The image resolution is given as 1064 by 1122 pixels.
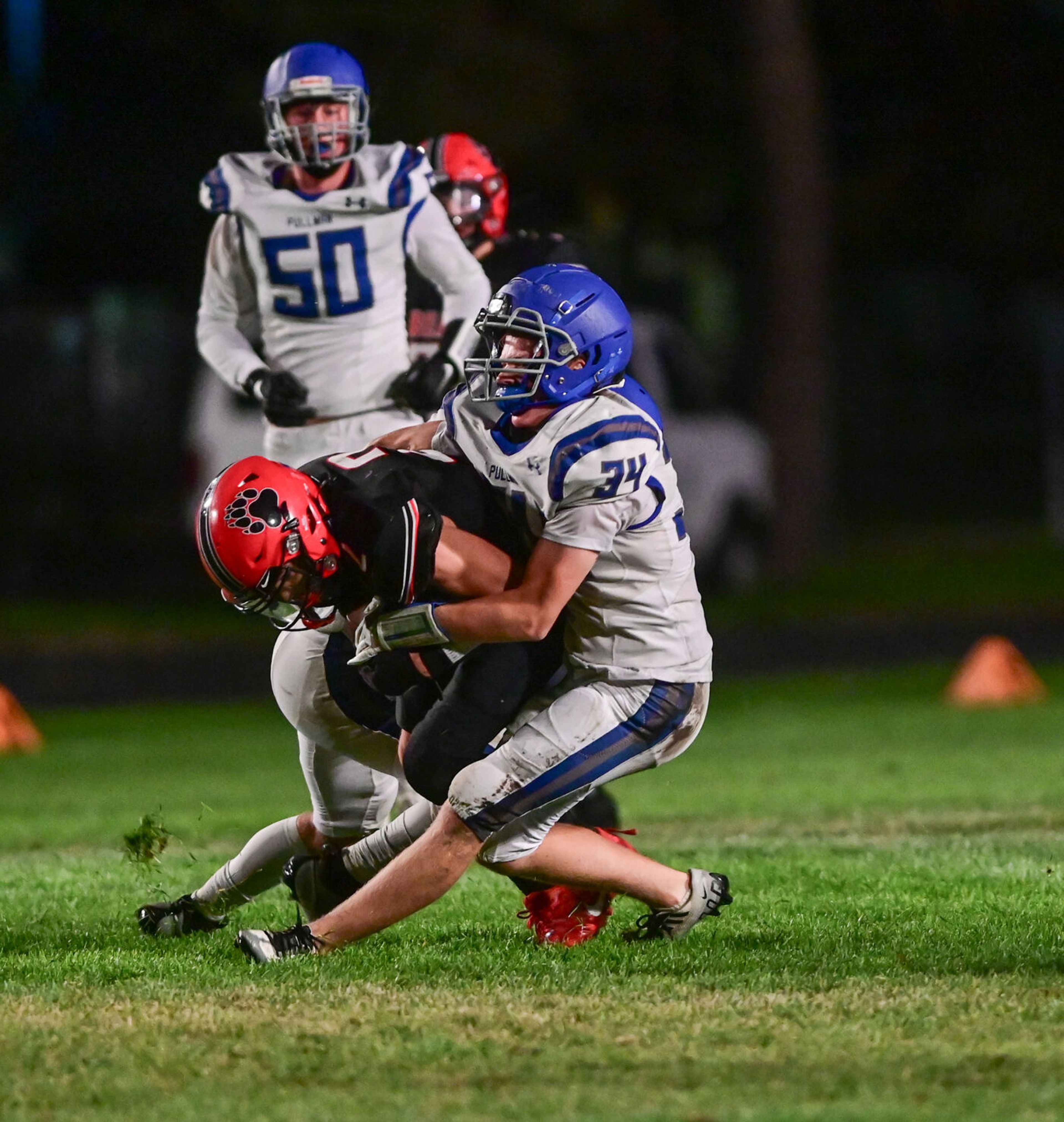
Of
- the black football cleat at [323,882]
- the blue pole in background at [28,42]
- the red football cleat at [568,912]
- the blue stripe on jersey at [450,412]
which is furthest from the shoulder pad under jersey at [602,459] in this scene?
the blue pole in background at [28,42]

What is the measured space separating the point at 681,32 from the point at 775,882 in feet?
50.4

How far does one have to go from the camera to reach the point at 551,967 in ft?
16.8

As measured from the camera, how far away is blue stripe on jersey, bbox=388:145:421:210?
7.76 m

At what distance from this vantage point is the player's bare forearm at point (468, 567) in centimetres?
504

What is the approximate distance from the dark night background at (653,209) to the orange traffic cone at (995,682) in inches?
155

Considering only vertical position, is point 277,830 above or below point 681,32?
below

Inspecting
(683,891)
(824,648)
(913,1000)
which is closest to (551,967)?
(683,891)

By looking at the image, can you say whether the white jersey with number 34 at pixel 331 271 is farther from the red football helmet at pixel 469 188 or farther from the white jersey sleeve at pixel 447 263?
the red football helmet at pixel 469 188

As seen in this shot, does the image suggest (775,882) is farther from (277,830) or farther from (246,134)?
(246,134)

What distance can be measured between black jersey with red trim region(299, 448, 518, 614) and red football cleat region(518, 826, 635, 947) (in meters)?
0.95

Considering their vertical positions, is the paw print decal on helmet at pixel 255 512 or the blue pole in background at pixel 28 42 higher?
the blue pole in background at pixel 28 42

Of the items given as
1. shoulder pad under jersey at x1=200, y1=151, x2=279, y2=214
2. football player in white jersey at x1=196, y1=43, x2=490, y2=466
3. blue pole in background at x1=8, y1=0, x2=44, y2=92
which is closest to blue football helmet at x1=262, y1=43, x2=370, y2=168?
football player in white jersey at x1=196, y1=43, x2=490, y2=466

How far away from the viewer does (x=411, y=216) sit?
783cm

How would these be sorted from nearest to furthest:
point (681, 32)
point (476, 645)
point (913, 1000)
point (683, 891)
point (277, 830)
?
point (913, 1000) → point (476, 645) → point (683, 891) → point (277, 830) → point (681, 32)
